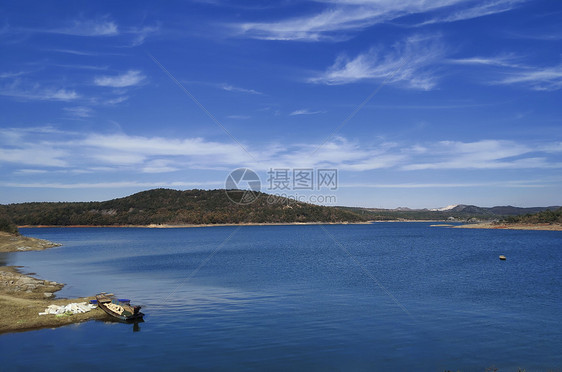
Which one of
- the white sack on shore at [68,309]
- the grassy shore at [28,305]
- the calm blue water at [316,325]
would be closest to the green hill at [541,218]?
the calm blue water at [316,325]

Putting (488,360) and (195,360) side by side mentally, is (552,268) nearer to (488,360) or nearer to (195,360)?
(488,360)

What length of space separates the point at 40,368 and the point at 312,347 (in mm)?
12885

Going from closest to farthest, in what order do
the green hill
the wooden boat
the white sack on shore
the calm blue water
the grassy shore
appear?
the calm blue water
the grassy shore
the wooden boat
the white sack on shore
the green hill

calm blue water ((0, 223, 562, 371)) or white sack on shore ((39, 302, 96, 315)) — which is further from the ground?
white sack on shore ((39, 302, 96, 315))

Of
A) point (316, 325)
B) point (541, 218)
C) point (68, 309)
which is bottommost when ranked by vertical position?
point (316, 325)

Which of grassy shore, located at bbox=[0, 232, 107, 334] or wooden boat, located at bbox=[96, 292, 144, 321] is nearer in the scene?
grassy shore, located at bbox=[0, 232, 107, 334]

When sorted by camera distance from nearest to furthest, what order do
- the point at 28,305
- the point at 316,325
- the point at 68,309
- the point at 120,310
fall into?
the point at 316,325 → the point at 120,310 → the point at 68,309 → the point at 28,305

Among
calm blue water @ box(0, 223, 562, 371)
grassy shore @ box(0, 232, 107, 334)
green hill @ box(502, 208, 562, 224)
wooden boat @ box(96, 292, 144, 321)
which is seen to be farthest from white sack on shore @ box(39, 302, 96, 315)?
green hill @ box(502, 208, 562, 224)

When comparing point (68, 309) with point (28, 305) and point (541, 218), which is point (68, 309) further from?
point (541, 218)

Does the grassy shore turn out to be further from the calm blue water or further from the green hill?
the green hill

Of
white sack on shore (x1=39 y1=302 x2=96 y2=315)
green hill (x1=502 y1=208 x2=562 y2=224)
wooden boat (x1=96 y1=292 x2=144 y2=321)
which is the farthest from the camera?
green hill (x1=502 y1=208 x2=562 y2=224)

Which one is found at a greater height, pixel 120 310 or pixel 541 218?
pixel 541 218

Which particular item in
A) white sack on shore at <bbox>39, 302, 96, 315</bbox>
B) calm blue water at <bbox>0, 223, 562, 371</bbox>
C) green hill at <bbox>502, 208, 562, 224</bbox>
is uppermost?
green hill at <bbox>502, 208, 562, 224</bbox>

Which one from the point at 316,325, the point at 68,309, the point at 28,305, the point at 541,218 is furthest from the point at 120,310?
the point at 541,218
